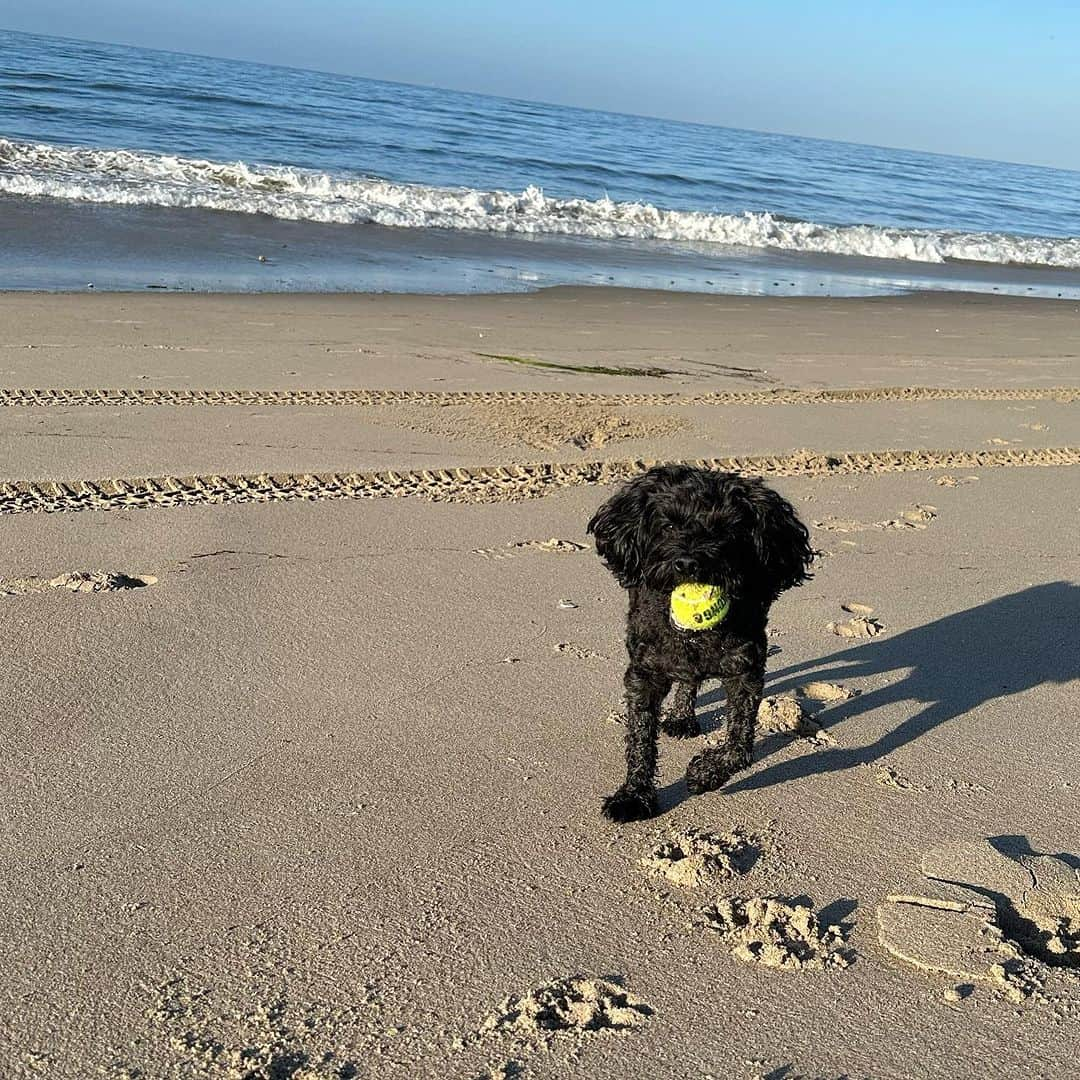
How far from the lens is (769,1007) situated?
278 cm

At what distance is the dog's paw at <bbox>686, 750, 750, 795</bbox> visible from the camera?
3.80 metres

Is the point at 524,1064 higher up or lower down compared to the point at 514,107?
lower down

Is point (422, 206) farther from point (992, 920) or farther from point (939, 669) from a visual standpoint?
point (992, 920)

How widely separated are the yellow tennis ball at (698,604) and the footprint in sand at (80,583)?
2.57 metres

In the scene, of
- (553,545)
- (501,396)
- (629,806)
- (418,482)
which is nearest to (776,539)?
(629,806)

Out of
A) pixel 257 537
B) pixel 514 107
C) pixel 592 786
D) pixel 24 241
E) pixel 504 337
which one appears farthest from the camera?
pixel 514 107

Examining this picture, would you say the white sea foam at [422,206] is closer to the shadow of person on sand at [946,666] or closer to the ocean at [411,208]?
the ocean at [411,208]

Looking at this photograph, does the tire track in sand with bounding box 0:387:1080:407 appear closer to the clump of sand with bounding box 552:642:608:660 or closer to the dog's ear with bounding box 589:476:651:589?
the clump of sand with bounding box 552:642:608:660

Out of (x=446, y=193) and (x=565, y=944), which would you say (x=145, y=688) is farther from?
(x=446, y=193)

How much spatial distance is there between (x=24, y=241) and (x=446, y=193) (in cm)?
961

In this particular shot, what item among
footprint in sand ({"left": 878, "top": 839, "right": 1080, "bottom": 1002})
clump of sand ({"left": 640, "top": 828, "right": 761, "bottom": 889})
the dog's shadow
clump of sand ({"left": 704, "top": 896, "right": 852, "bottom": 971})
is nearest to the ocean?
the dog's shadow

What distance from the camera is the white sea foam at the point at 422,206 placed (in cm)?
1911

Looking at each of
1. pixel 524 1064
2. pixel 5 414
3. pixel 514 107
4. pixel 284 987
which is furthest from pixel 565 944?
pixel 514 107

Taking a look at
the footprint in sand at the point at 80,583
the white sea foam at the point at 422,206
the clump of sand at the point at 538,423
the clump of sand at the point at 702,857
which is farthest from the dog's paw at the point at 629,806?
the white sea foam at the point at 422,206
